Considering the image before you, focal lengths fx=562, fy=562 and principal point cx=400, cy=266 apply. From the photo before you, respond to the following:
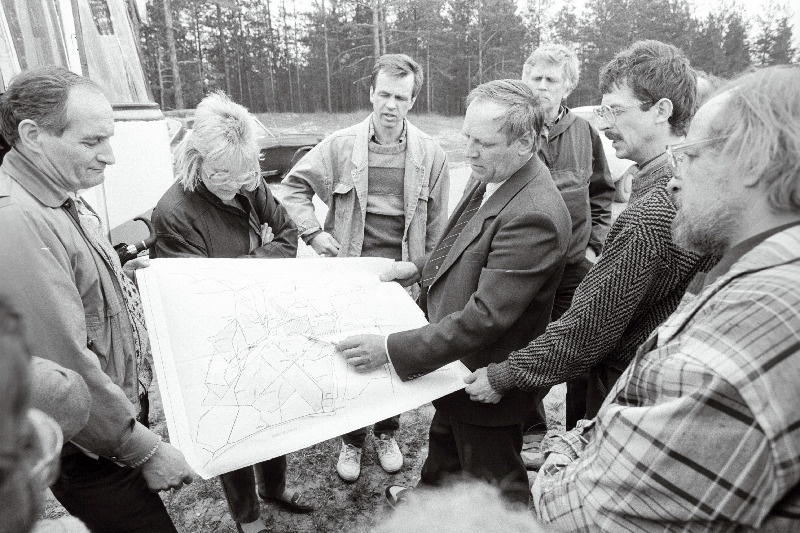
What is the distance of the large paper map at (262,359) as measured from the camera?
177 centimetres

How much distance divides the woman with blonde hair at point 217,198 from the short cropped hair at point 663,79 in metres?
1.65

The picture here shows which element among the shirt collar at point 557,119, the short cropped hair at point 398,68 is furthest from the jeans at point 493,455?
the short cropped hair at point 398,68

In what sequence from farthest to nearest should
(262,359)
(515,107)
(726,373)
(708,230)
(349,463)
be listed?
(349,463) → (515,107) → (262,359) → (708,230) → (726,373)

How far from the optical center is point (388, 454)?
3312mm

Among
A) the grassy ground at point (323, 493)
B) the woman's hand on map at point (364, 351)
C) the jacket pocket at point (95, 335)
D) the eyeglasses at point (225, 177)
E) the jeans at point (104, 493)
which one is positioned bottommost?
the grassy ground at point (323, 493)

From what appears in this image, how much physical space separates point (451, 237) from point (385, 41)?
2809 cm

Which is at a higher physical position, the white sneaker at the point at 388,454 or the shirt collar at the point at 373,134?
the shirt collar at the point at 373,134

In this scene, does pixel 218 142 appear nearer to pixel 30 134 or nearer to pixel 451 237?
pixel 30 134

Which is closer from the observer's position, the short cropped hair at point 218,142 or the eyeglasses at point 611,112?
the eyeglasses at point 611,112

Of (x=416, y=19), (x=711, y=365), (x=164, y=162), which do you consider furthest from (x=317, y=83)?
(x=711, y=365)

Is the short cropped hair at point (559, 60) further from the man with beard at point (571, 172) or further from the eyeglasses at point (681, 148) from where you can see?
the eyeglasses at point (681, 148)

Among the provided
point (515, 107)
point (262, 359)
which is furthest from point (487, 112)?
point (262, 359)

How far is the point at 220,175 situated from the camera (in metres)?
2.57

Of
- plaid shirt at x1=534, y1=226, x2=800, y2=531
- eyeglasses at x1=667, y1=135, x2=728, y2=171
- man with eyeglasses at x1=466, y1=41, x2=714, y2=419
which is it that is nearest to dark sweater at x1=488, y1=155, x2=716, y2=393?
man with eyeglasses at x1=466, y1=41, x2=714, y2=419
